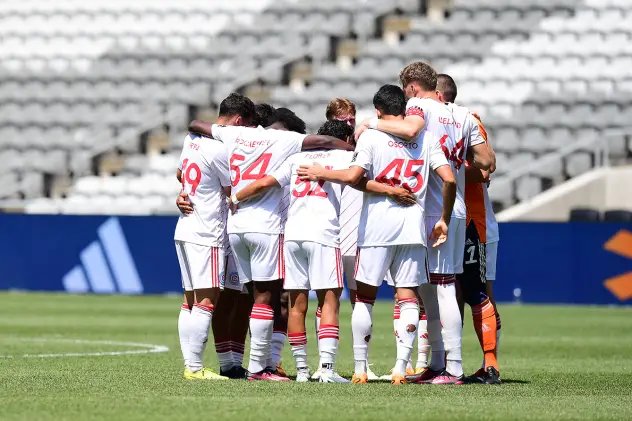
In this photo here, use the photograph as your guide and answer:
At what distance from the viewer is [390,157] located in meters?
9.19

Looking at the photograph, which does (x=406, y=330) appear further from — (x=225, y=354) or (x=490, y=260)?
(x=225, y=354)

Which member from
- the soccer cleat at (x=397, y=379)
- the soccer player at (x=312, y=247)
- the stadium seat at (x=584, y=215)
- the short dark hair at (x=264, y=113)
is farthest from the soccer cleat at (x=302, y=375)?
the stadium seat at (x=584, y=215)

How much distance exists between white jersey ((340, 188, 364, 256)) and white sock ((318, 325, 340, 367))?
37.7 inches

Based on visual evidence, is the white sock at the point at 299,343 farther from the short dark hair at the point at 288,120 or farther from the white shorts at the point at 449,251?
the short dark hair at the point at 288,120

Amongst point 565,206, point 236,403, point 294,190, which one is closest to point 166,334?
point 294,190

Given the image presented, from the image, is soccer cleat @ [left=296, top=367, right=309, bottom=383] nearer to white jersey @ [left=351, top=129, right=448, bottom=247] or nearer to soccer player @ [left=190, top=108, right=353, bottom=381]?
soccer player @ [left=190, top=108, right=353, bottom=381]

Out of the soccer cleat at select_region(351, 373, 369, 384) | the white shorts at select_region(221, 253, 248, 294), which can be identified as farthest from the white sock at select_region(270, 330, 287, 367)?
the soccer cleat at select_region(351, 373, 369, 384)

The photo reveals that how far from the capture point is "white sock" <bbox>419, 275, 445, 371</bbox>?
9672mm

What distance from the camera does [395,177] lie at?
9.16 metres

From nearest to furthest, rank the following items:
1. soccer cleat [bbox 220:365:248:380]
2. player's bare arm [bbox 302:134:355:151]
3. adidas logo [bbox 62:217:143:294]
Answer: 1. player's bare arm [bbox 302:134:355:151]
2. soccer cleat [bbox 220:365:248:380]
3. adidas logo [bbox 62:217:143:294]

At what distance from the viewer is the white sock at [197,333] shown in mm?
9383

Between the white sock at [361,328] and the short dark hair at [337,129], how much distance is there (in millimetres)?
1269

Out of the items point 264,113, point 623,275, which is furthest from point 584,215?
point 264,113

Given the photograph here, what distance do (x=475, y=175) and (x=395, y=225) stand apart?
1.03 metres
